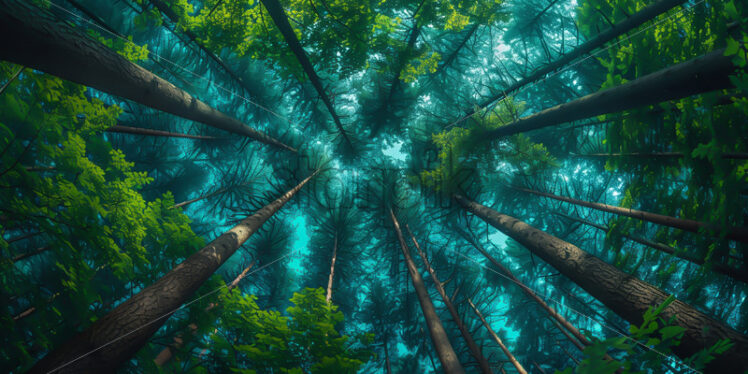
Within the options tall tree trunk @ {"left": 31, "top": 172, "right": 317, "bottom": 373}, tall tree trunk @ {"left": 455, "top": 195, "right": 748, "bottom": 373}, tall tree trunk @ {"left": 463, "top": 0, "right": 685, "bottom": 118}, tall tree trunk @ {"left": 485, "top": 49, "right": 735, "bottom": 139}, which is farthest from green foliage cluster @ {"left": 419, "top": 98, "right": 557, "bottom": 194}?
tall tree trunk @ {"left": 31, "top": 172, "right": 317, "bottom": 373}

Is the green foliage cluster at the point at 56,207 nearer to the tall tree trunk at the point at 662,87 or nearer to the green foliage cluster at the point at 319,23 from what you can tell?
the green foliage cluster at the point at 319,23

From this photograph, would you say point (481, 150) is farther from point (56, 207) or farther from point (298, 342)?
point (56, 207)

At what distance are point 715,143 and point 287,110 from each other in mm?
12885

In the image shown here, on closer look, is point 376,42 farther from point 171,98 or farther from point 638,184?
point 638,184

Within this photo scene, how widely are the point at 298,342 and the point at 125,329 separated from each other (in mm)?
1606

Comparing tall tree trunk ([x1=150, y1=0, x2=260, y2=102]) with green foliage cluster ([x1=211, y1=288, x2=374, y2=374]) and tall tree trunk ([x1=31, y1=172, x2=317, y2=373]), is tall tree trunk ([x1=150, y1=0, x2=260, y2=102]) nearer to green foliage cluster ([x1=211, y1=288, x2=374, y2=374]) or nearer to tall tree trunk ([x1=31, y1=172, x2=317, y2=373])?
tall tree trunk ([x1=31, y1=172, x2=317, y2=373])

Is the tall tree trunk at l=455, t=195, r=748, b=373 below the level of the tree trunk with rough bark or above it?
below

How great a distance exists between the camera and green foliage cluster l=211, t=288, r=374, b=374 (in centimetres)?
263

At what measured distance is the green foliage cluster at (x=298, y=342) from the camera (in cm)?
263

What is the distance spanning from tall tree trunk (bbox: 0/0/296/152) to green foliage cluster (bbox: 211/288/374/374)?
273 centimetres

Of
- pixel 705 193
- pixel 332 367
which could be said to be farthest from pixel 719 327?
pixel 332 367

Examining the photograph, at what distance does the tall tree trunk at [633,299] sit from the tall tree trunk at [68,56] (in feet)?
16.0

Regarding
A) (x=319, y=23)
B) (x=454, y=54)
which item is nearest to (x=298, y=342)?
(x=319, y=23)

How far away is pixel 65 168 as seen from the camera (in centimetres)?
306
